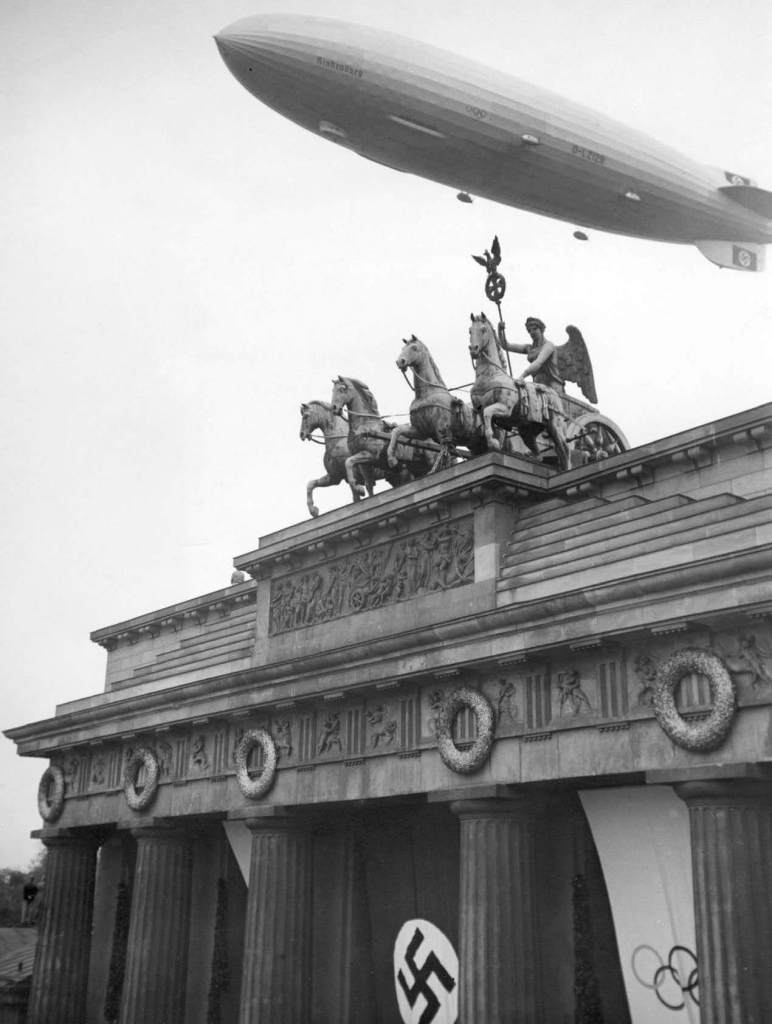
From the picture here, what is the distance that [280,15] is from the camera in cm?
2717

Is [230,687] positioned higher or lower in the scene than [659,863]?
higher

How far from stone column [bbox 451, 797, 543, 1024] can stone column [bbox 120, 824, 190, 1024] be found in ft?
32.8

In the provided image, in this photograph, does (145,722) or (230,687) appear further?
(145,722)

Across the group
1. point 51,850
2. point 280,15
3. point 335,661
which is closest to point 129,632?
point 51,850

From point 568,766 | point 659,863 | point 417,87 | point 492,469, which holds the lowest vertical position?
point 659,863

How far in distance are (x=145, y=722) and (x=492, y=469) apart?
1158 centimetres

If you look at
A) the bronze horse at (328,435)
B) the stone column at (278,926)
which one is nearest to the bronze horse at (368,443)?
the bronze horse at (328,435)

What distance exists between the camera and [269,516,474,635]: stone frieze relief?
21.8m

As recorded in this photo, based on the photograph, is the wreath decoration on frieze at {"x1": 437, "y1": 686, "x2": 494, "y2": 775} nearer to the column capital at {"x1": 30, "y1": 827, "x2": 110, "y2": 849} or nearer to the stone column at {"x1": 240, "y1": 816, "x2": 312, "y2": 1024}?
the stone column at {"x1": 240, "y1": 816, "x2": 312, "y2": 1024}

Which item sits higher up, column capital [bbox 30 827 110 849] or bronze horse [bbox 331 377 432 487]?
bronze horse [bbox 331 377 432 487]

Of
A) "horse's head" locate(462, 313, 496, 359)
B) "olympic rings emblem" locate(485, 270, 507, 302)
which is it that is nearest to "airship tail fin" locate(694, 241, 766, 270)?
"olympic rings emblem" locate(485, 270, 507, 302)

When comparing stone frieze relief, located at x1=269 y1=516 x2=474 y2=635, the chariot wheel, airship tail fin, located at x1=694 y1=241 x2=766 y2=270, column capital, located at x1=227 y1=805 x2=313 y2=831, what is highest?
airship tail fin, located at x1=694 y1=241 x2=766 y2=270

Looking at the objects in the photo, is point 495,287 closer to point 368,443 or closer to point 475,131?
point 475,131

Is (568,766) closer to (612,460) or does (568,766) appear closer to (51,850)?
(612,460)
